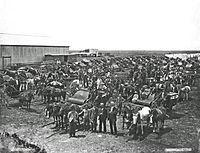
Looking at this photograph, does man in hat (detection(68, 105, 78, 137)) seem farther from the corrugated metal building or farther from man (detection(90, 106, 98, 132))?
the corrugated metal building

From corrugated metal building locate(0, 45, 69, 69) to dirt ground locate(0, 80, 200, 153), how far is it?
13.1m

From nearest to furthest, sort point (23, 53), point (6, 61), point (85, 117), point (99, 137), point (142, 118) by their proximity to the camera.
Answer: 1. point (99, 137)
2. point (142, 118)
3. point (85, 117)
4. point (6, 61)
5. point (23, 53)

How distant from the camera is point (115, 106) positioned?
10570mm

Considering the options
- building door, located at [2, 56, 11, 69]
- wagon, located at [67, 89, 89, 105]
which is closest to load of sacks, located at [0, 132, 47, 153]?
wagon, located at [67, 89, 89, 105]

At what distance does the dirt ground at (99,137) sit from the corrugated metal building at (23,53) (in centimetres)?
1306

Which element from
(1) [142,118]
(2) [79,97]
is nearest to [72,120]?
(2) [79,97]

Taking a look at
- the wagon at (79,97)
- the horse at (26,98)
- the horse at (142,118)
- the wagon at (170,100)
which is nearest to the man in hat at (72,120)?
the wagon at (79,97)

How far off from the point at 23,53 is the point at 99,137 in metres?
20.2

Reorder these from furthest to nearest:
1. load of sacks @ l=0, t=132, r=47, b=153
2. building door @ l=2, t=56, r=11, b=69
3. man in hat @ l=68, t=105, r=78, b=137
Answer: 1. building door @ l=2, t=56, r=11, b=69
2. man in hat @ l=68, t=105, r=78, b=137
3. load of sacks @ l=0, t=132, r=47, b=153

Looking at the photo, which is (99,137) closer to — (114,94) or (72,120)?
(72,120)

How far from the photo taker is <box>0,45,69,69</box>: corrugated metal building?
2506 cm

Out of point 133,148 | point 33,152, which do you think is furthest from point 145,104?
point 33,152

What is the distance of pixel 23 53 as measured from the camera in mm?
27750

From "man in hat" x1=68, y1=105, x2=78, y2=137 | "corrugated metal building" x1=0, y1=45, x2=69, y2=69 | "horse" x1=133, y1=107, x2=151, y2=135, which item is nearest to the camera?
"horse" x1=133, y1=107, x2=151, y2=135
